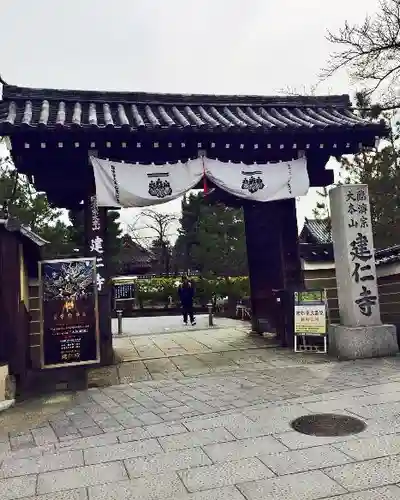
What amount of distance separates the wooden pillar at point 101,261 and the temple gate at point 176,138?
2cm

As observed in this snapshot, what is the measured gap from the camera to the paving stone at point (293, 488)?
3.53 metres

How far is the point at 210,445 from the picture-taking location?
474cm

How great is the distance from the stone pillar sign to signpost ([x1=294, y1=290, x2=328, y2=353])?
0.31 metres

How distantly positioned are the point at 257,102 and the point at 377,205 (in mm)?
11348

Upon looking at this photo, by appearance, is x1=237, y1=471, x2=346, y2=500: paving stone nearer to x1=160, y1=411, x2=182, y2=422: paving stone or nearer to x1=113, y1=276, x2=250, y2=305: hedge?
x1=160, y1=411, x2=182, y2=422: paving stone

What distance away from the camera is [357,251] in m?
9.69

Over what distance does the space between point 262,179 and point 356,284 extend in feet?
10.4

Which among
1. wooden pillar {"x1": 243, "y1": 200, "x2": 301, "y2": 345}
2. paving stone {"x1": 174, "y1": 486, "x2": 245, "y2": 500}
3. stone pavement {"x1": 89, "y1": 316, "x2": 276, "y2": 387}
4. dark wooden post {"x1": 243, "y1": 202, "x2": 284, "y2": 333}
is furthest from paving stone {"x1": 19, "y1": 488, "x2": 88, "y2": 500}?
dark wooden post {"x1": 243, "y1": 202, "x2": 284, "y2": 333}

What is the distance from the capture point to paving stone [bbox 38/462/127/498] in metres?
3.94

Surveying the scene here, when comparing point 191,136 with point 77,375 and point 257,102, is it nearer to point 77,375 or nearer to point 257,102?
point 257,102

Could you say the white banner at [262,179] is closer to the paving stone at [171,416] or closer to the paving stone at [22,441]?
the paving stone at [171,416]

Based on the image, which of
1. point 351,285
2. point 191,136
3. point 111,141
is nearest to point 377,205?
point 351,285

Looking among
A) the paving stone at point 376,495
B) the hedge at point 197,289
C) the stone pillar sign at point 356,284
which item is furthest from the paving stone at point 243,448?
the hedge at point 197,289

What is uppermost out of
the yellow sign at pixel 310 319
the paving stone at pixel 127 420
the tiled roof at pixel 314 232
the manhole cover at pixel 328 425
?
the tiled roof at pixel 314 232
